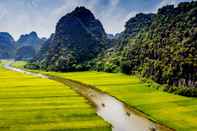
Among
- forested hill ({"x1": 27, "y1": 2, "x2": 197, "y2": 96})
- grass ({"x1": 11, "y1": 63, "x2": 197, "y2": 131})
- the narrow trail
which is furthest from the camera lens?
forested hill ({"x1": 27, "y1": 2, "x2": 197, "y2": 96})

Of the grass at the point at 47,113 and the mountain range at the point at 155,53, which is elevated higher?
the mountain range at the point at 155,53

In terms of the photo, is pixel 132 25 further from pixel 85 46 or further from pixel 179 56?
pixel 179 56

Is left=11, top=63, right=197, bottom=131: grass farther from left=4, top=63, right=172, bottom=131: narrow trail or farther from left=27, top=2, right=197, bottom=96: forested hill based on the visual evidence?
left=27, top=2, right=197, bottom=96: forested hill

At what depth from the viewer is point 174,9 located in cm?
12938

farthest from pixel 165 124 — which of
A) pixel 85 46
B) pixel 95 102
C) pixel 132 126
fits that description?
pixel 85 46

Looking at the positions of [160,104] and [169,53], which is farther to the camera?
[169,53]

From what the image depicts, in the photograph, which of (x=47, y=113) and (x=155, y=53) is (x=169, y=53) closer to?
(x=155, y=53)

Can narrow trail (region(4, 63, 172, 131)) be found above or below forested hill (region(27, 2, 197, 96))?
below

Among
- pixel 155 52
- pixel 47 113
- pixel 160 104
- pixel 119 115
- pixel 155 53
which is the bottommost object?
pixel 119 115

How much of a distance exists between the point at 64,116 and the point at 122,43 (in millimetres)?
124139

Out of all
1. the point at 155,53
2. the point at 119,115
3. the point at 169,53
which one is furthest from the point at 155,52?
the point at 119,115

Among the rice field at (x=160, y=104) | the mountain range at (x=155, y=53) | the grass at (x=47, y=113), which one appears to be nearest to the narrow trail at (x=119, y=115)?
the rice field at (x=160, y=104)

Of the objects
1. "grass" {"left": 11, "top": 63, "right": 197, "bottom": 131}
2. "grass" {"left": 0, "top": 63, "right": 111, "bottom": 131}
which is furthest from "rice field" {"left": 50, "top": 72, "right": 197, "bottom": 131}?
"grass" {"left": 0, "top": 63, "right": 111, "bottom": 131}

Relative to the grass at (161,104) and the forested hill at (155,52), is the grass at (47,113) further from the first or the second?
the forested hill at (155,52)
